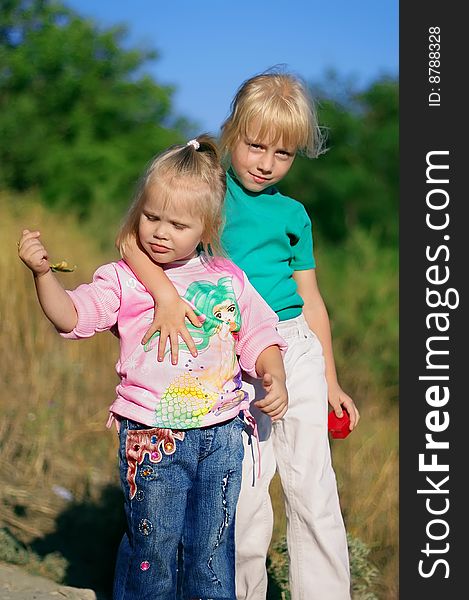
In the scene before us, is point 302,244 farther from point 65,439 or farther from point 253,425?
point 65,439

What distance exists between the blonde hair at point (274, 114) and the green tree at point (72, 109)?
9308 millimetres

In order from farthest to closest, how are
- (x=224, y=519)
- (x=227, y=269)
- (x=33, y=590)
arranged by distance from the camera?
(x=33, y=590) → (x=227, y=269) → (x=224, y=519)

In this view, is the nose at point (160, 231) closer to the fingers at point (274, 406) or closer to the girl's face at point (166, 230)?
the girl's face at point (166, 230)

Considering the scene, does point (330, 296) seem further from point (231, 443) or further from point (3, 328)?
point (231, 443)

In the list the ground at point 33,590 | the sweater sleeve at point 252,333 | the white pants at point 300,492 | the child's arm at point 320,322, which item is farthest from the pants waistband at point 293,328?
the ground at point 33,590

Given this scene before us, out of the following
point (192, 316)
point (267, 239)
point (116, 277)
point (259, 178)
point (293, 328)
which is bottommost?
point (192, 316)

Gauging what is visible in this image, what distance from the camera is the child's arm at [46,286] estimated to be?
282cm

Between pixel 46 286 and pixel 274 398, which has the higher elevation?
pixel 46 286

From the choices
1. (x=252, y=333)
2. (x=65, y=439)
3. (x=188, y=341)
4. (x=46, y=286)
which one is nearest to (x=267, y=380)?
(x=252, y=333)

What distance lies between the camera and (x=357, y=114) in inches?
656

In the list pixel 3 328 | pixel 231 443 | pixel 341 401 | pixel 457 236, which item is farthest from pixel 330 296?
pixel 231 443

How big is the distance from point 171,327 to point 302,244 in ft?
2.67

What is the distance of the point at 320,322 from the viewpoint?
3734 millimetres

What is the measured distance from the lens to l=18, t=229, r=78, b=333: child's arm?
282 centimetres
